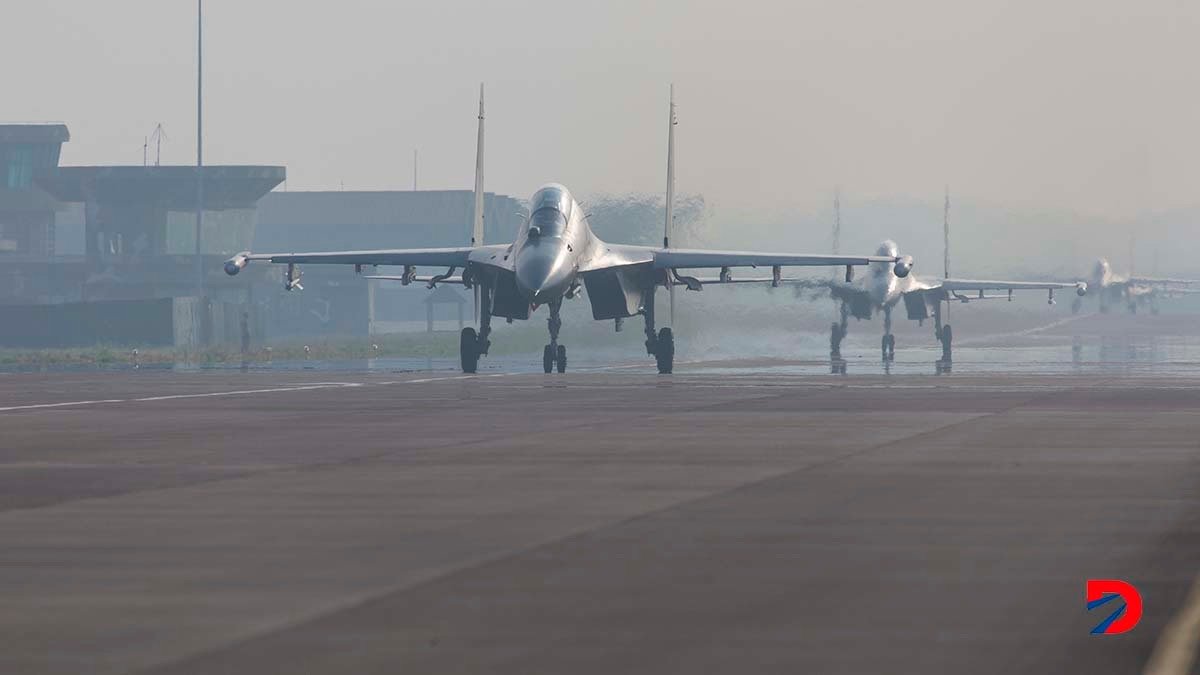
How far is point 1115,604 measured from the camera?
32.0 feet

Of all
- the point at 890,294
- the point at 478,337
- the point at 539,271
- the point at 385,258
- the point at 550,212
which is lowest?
the point at 478,337

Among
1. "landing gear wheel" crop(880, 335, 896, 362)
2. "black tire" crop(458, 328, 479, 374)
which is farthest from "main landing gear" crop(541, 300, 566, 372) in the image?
"landing gear wheel" crop(880, 335, 896, 362)


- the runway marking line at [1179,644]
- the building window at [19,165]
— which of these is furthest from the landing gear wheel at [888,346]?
the building window at [19,165]

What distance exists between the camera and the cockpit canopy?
46656mm

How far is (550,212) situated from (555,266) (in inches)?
70.5

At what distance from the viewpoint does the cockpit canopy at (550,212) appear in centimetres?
4666

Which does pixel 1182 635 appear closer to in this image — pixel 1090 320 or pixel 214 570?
pixel 214 570

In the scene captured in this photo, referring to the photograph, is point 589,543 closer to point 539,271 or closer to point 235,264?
point 539,271

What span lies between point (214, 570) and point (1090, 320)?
388ft

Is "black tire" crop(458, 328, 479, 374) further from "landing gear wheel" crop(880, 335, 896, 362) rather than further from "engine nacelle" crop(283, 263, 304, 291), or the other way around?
"landing gear wheel" crop(880, 335, 896, 362)

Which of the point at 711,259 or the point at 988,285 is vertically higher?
the point at 711,259

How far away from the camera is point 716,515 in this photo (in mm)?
14383

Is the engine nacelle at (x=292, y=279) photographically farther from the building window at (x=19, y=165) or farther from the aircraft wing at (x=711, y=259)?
the building window at (x=19, y=165)

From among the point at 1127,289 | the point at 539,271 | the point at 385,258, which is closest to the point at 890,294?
the point at 385,258
